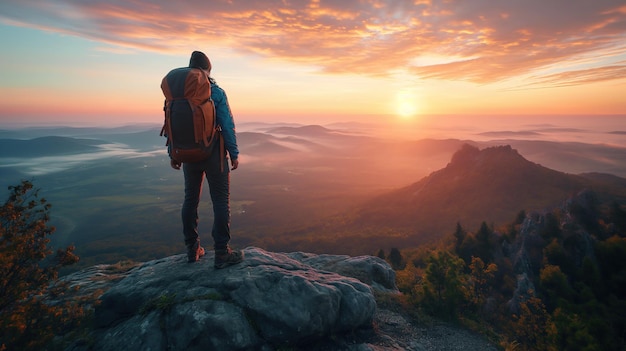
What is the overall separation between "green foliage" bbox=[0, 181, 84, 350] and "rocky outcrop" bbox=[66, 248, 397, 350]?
79cm

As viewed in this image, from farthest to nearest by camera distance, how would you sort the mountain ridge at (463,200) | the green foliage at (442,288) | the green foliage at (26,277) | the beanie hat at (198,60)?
1. the mountain ridge at (463,200)
2. the green foliage at (442,288)
3. the beanie hat at (198,60)
4. the green foliage at (26,277)

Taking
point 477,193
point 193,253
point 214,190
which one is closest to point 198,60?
point 214,190

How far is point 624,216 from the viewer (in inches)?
1623

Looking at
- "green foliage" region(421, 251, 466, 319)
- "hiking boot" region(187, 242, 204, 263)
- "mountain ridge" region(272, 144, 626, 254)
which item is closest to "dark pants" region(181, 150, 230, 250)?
"hiking boot" region(187, 242, 204, 263)

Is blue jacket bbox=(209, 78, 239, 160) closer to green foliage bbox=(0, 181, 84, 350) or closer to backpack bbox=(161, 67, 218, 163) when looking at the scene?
backpack bbox=(161, 67, 218, 163)

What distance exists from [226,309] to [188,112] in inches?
192

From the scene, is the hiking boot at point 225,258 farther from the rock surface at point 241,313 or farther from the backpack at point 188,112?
the backpack at point 188,112

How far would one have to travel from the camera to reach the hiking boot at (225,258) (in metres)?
8.62

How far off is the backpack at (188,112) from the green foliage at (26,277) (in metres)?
3.06

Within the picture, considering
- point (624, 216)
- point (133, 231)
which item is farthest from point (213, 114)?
point (133, 231)

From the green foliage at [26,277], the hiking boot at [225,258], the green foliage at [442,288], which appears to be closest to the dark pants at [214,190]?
the hiking boot at [225,258]

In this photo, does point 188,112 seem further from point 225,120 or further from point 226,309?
point 226,309

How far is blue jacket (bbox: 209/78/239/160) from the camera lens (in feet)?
24.2

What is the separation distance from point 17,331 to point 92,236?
648 ft
